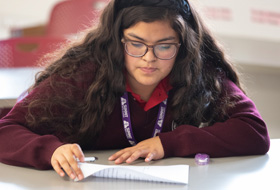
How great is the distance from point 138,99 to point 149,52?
22 centimetres

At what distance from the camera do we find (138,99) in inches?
64.7

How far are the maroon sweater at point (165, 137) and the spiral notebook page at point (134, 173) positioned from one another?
14 centimetres

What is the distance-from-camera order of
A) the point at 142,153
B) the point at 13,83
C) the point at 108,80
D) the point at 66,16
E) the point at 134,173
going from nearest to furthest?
1. the point at 134,173
2. the point at 142,153
3. the point at 108,80
4. the point at 13,83
5. the point at 66,16

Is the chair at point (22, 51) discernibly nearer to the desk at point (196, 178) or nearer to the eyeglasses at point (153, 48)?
the eyeglasses at point (153, 48)

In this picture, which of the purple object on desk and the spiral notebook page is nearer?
the spiral notebook page

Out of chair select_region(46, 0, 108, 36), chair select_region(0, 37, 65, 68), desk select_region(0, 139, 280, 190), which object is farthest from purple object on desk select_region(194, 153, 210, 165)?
chair select_region(46, 0, 108, 36)

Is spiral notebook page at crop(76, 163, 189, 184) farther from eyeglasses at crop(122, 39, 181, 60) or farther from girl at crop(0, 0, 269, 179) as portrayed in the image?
eyeglasses at crop(122, 39, 181, 60)

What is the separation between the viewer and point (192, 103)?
1655 mm

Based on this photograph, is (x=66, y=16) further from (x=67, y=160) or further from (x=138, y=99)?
(x=67, y=160)

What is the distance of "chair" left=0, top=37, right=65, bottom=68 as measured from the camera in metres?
2.74

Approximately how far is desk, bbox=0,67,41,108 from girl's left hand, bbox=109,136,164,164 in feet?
2.26

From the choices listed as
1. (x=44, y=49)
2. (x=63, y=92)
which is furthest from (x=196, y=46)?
(x=44, y=49)

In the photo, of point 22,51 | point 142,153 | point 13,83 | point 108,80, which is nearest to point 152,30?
point 108,80

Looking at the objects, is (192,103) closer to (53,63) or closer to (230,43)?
(53,63)
